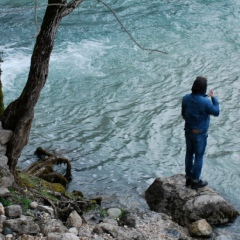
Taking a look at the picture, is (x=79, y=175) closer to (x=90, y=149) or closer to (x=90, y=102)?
(x=90, y=149)

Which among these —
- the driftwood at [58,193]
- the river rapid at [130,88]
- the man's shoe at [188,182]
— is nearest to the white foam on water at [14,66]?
the river rapid at [130,88]

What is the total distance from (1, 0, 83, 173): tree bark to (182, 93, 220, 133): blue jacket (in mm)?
2257

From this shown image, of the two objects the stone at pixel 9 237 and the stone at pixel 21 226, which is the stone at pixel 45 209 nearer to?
the stone at pixel 21 226

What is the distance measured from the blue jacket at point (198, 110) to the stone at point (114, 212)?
1.76m

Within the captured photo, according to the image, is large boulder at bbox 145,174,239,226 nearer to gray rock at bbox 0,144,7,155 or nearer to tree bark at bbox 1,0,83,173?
tree bark at bbox 1,0,83,173

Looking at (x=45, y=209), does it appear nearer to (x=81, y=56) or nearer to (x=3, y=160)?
(x=3, y=160)

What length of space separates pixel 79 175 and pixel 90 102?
13.4 feet

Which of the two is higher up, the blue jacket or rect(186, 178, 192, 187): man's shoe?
the blue jacket

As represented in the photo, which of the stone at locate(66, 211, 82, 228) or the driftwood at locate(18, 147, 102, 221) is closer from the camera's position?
the stone at locate(66, 211, 82, 228)

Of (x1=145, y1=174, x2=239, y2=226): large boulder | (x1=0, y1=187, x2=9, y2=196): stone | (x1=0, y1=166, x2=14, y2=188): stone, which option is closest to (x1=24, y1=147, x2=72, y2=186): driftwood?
(x1=145, y1=174, x2=239, y2=226): large boulder

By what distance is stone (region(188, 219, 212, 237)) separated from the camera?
731 centimetres

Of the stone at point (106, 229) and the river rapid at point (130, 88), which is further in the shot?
the river rapid at point (130, 88)

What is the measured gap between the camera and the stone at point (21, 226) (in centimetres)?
568

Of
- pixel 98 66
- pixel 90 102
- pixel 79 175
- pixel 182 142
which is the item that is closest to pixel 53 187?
pixel 79 175
